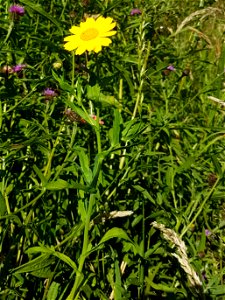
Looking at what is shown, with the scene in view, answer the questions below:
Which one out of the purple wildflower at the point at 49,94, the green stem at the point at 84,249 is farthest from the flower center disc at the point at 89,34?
the green stem at the point at 84,249

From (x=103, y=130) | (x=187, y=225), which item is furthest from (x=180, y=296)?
(x=103, y=130)

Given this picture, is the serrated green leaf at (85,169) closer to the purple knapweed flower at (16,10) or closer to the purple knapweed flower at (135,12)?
the purple knapweed flower at (16,10)

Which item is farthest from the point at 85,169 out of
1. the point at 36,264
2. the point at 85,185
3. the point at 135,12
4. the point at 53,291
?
the point at 135,12

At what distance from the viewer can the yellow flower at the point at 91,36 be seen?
3.96 ft

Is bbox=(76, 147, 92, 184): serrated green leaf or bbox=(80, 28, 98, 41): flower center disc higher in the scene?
bbox=(80, 28, 98, 41): flower center disc

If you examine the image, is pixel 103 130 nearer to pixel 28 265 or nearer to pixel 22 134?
pixel 22 134

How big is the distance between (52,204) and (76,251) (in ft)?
0.53

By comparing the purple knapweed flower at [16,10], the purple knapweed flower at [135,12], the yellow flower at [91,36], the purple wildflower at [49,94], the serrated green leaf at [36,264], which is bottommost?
the serrated green leaf at [36,264]

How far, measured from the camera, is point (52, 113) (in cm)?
153

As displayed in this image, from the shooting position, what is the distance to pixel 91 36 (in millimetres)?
1236

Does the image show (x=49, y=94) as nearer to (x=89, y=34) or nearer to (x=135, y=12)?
(x=89, y=34)

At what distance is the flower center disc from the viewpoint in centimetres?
124

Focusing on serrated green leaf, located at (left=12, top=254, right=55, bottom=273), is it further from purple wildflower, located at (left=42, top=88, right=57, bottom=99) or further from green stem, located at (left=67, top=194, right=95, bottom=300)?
purple wildflower, located at (left=42, top=88, right=57, bottom=99)

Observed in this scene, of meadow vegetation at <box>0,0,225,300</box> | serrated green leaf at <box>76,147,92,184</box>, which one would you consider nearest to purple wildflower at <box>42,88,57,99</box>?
meadow vegetation at <box>0,0,225,300</box>
